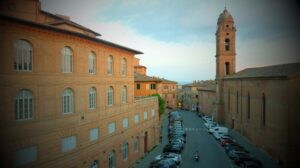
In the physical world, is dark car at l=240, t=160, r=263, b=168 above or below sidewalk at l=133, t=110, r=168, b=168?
above

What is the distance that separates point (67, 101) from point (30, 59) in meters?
3.70

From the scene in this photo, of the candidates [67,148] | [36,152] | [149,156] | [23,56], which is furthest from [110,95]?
[149,156]

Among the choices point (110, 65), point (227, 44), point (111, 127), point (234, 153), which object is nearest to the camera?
point (111, 127)

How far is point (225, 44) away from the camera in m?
40.6

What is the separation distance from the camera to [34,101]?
425 inches

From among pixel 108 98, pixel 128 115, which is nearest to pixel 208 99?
pixel 128 115

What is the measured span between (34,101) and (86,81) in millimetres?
4361

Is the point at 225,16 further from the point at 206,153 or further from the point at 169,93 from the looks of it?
the point at 169,93

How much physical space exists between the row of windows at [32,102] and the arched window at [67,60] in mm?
1421

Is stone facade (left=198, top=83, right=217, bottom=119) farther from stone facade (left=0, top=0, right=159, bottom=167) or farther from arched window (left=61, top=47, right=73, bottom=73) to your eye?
arched window (left=61, top=47, right=73, bottom=73)

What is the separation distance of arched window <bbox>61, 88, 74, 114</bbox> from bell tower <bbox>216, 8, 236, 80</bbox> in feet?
117

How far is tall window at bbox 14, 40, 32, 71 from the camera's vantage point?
1006 centimetres

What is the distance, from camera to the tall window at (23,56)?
10.1 m

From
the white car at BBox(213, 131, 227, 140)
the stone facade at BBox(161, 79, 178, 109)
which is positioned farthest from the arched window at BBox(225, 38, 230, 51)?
the stone facade at BBox(161, 79, 178, 109)
